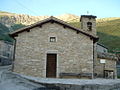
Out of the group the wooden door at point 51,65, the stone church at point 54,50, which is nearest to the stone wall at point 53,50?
the stone church at point 54,50

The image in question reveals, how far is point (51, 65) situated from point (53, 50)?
4.79ft

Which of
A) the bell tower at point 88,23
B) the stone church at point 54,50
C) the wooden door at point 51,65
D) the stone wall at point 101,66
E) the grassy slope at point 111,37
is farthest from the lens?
the grassy slope at point 111,37

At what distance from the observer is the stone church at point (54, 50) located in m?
18.5

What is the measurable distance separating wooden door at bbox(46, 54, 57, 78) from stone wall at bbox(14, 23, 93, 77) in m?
0.43

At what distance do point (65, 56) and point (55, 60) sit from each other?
1.06 m

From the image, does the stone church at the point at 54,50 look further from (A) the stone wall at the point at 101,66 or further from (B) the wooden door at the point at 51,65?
(A) the stone wall at the point at 101,66

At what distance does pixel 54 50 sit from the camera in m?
18.8

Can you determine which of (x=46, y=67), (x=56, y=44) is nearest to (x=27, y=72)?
(x=46, y=67)

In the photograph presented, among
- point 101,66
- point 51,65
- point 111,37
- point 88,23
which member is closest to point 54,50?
point 51,65

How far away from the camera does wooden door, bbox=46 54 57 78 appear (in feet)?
61.9

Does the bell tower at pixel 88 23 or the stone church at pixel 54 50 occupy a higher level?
the bell tower at pixel 88 23

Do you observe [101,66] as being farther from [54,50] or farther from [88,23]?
[54,50]

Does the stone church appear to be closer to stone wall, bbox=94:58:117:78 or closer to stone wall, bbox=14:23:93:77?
stone wall, bbox=14:23:93:77

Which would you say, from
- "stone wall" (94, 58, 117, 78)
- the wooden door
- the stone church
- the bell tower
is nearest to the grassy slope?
→ "stone wall" (94, 58, 117, 78)
